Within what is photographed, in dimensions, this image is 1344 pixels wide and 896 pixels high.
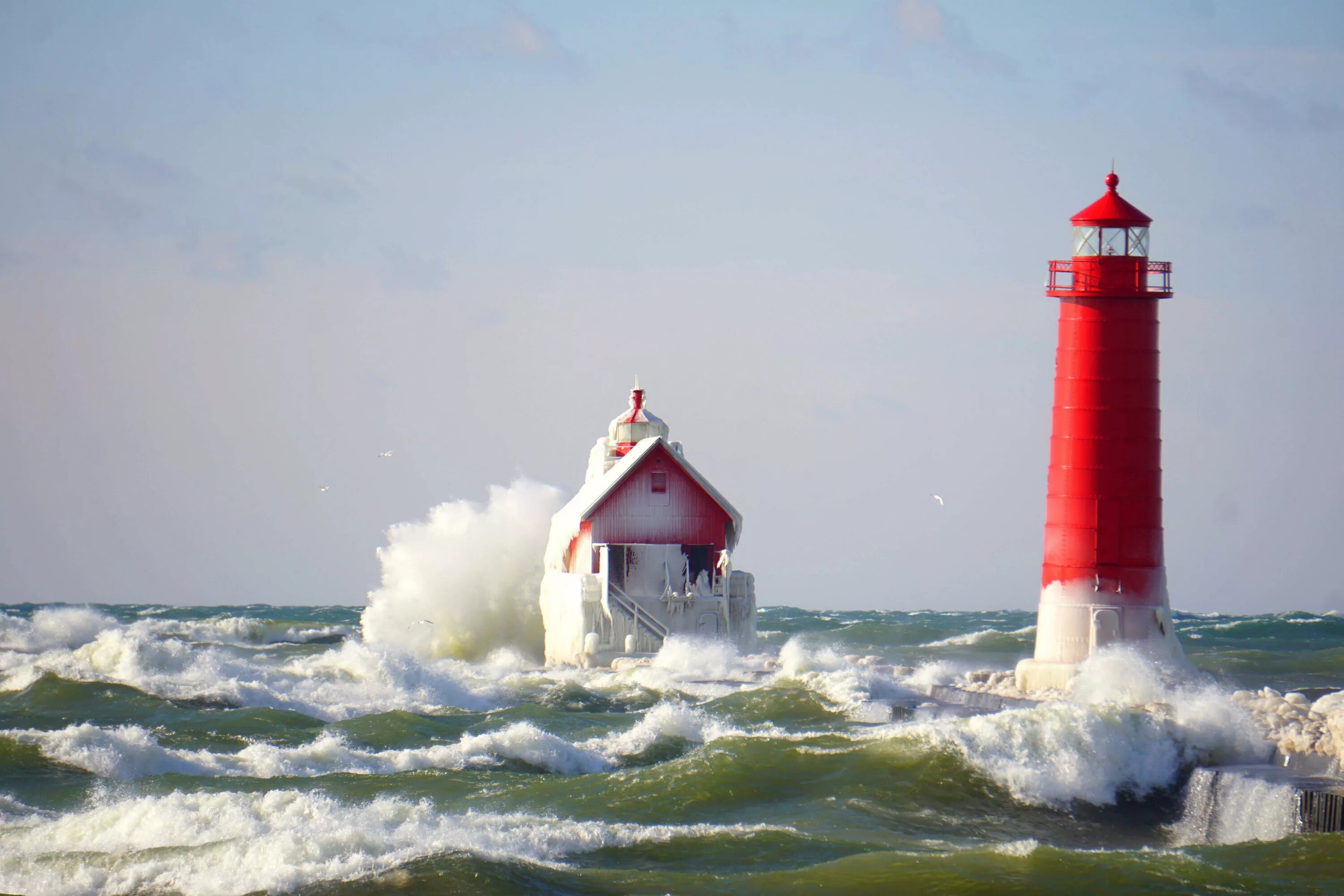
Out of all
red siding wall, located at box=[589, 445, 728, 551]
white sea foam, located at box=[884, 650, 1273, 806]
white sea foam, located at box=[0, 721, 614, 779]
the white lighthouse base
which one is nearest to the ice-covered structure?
red siding wall, located at box=[589, 445, 728, 551]

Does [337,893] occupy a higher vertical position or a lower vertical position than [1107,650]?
lower

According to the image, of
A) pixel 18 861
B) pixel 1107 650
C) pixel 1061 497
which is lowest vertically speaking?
pixel 18 861

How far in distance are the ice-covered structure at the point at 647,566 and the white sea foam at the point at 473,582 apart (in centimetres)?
423

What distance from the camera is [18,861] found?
1252 cm

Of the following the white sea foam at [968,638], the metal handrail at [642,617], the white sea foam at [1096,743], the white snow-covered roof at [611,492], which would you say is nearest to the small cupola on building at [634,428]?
the white snow-covered roof at [611,492]

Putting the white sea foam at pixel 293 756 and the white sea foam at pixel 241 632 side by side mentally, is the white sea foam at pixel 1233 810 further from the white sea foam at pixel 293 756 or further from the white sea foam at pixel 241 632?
the white sea foam at pixel 241 632

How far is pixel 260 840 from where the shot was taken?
1231cm

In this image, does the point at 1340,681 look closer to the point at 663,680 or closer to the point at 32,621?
the point at 663,680

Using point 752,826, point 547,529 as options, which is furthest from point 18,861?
point 547,529

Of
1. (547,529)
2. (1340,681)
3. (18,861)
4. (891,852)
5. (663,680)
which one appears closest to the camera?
(18,861)

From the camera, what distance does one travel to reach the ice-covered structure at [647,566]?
102ft

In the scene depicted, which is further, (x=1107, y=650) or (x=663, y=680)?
(x=663, y=680)

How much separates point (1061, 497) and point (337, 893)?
13.6 m

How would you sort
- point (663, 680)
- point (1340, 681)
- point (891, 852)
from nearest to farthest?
point (891, 852), point (663, 680), point (1340, 681)
